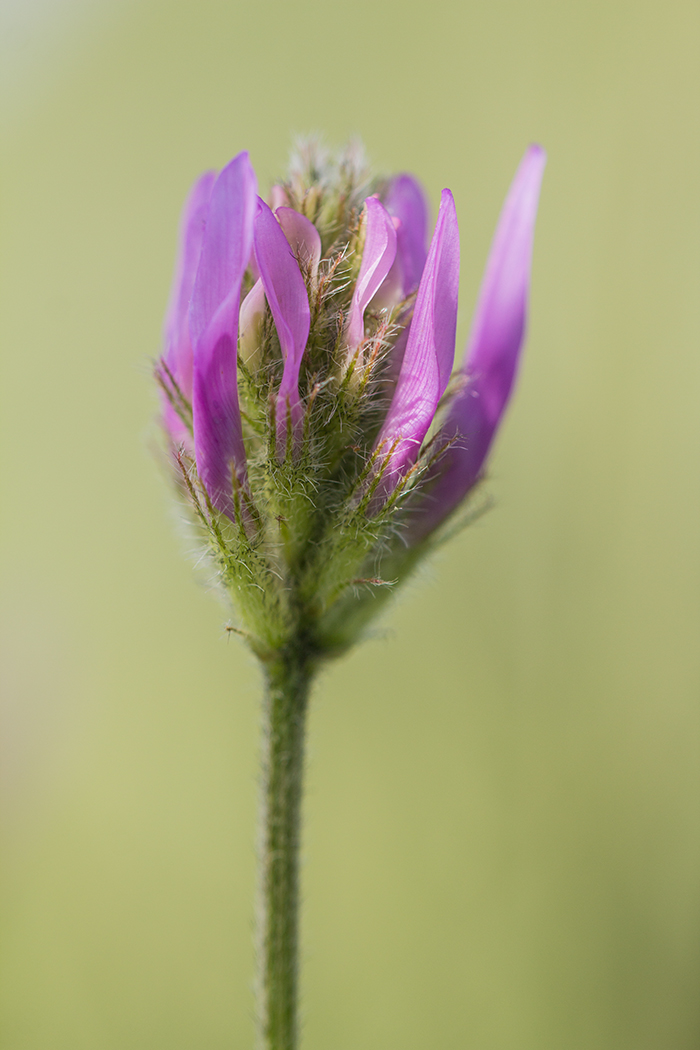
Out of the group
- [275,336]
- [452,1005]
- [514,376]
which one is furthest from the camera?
[452,1005]

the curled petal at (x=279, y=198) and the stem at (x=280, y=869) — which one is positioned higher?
the curled petal at (x=279, y=198)

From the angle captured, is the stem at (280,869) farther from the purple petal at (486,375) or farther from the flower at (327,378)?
the purple petal at (486,375)

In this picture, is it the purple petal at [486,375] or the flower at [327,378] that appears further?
the purple petal at [486,375]

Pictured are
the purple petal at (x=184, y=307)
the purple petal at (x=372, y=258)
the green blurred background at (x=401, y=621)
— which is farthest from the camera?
the green blurred background at (x=401, y=621)

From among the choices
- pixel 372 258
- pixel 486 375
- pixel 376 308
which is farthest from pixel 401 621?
pixel 372 258

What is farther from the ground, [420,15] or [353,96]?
[420,15]

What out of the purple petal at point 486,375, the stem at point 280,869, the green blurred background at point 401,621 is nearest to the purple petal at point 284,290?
the purple petal at point 486,375

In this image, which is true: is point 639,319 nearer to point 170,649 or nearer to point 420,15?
point 420,15

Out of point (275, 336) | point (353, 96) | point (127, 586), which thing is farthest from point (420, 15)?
point (275, 336)
